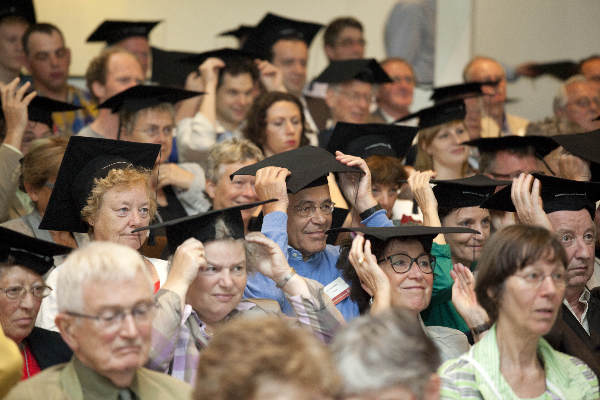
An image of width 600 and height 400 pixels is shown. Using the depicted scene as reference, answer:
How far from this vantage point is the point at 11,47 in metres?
6.54

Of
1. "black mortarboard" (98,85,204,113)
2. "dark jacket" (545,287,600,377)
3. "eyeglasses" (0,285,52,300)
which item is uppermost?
"black mortarboard" (98,85,204,113)

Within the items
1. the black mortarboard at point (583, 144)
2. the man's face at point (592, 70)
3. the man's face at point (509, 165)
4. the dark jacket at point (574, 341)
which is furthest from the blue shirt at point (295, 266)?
the man's face at point (592, 70)

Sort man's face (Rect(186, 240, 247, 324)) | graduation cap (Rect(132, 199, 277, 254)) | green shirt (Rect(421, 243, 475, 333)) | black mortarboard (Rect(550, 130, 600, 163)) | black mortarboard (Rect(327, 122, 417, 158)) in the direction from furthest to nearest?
black mortarboard (Rect(327, 122, 417, 158))
black mortarboard (Rect(550, 130, 600, 163))
green shirt (Rect(421, 243, 475, 333))
graduation cap (Rect(132, 199, 277, 254))
man's face (Rect(186, 240, 247, 324))

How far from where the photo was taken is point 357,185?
4672mm

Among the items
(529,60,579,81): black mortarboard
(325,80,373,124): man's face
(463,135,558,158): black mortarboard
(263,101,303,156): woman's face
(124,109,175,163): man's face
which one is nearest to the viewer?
(124,109,175,163): man's face

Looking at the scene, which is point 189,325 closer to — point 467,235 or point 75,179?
point 75,179

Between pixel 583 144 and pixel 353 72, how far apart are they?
2.08m

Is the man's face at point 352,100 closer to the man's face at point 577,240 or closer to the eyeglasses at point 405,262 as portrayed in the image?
the man's face at point 577,240

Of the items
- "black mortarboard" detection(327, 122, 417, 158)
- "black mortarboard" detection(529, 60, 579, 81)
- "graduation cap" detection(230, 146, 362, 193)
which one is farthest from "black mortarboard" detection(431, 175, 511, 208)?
"black mortarboard" detection(529, 60, 579, 81)

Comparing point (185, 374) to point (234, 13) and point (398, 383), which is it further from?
point (234, 13)

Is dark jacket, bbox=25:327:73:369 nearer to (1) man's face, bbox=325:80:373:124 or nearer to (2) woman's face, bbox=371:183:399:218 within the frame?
(2) woman's face, bbox=371:183:399:218

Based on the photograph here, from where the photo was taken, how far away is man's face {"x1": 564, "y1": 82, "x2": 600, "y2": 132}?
6.88 metres

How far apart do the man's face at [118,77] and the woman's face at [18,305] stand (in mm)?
2885

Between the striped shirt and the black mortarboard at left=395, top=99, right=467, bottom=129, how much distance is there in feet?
9.60
